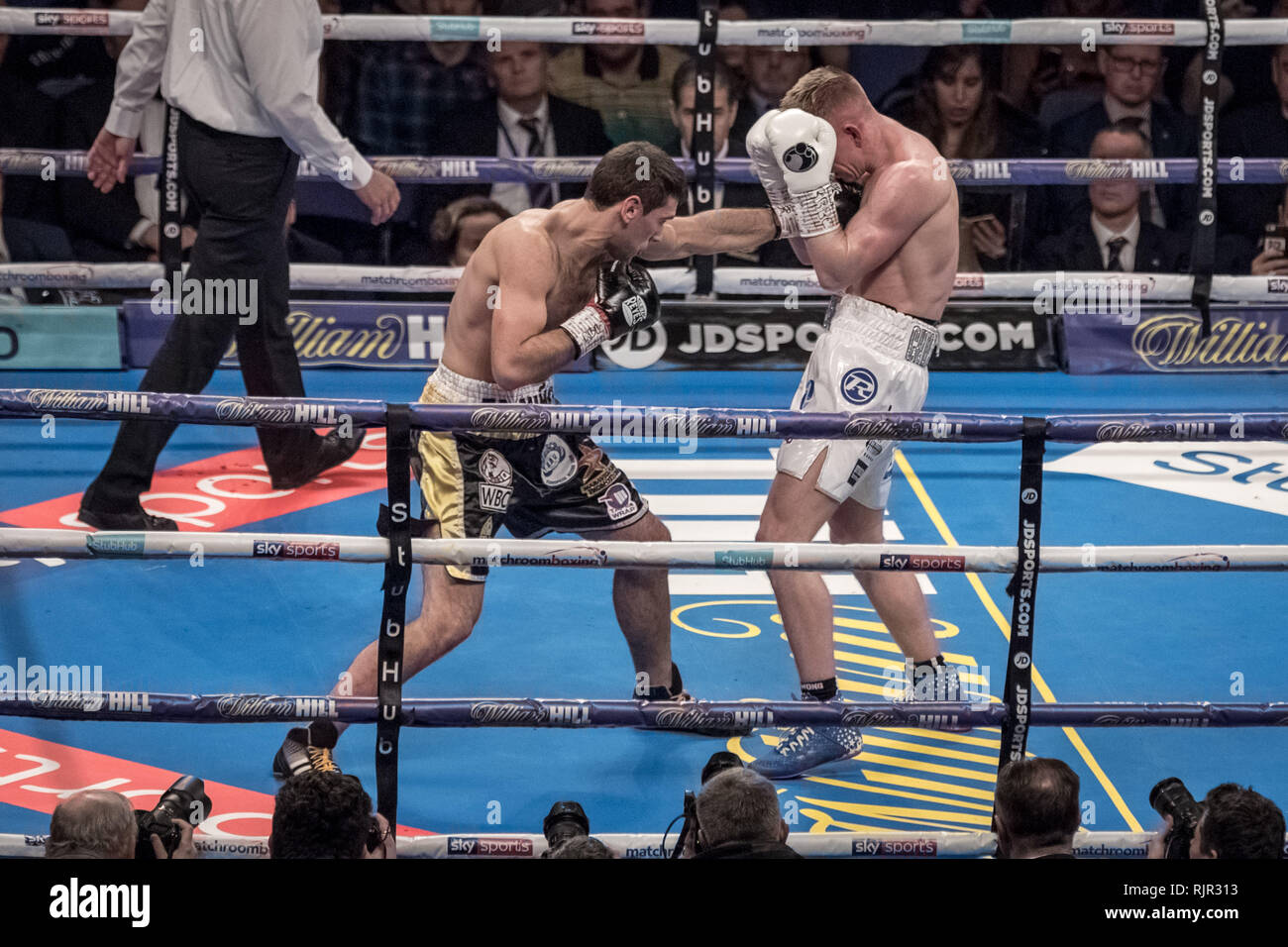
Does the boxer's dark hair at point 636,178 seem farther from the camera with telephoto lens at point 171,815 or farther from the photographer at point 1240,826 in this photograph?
the photographer at point 1240,826

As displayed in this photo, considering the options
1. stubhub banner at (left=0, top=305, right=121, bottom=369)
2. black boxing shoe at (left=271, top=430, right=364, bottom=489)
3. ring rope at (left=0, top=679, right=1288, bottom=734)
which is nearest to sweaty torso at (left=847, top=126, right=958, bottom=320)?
ring rope at (left=0, top=679, right=1288, bottom=734)

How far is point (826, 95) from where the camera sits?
373 centimetres

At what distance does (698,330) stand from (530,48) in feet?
4.65

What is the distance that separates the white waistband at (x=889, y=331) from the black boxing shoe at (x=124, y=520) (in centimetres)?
229

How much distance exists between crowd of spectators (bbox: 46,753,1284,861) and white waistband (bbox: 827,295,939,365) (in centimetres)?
145

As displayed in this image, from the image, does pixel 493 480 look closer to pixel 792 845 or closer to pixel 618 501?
pixel 618 501

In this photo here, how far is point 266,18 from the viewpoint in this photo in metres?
4.79

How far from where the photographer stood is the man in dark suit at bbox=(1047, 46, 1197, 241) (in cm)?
670

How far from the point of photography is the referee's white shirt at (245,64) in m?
4.80

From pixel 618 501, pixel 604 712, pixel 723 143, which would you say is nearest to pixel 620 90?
pixel 723 143

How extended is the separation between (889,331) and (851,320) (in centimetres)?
10

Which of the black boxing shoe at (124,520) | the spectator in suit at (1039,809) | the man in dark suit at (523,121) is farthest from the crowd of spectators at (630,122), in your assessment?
the spectator in suit at (1039,809)

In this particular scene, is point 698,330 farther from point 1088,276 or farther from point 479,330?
point 479,330
